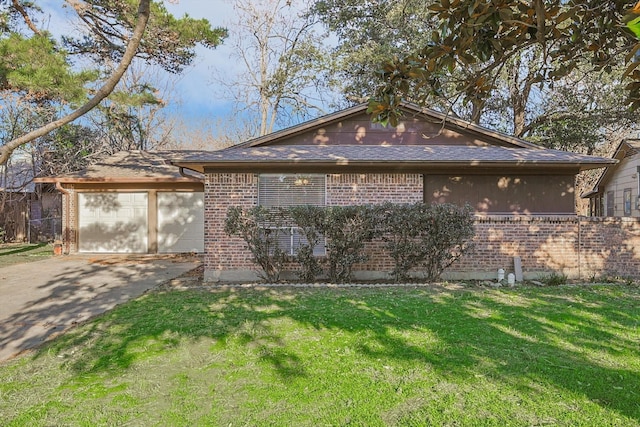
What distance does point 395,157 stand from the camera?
8.97 m

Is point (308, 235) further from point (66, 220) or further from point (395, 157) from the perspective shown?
point (66, 220)

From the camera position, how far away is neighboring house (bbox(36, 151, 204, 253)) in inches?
550

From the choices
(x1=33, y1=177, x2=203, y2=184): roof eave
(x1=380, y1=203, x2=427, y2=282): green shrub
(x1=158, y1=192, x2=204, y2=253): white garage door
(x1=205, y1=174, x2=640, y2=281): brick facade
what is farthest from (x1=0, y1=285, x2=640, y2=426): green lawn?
(x1=158, y1=192, x2=204, y2=253): white garage door

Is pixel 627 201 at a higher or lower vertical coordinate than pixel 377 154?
lower

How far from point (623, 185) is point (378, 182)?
11226mm

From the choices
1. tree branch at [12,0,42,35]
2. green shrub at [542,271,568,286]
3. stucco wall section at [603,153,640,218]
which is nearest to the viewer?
tree branch at [12,0,42,35]

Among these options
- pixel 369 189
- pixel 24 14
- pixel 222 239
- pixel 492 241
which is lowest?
pixel 492 241

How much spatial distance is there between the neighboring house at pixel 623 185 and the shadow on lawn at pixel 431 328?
28.6ft

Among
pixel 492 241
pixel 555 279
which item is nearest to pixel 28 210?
pixel 492 241

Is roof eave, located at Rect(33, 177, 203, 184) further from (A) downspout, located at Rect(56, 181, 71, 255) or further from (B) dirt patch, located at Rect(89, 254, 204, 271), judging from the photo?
(B) dirt patch, located at Rect(89, 254, 204, 271)

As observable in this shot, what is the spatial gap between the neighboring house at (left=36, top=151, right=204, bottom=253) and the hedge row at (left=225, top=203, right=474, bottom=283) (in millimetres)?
6139

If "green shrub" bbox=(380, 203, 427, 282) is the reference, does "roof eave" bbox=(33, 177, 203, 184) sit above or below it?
above

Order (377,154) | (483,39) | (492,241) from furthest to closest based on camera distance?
(377,154) → (492,241) → (483,39)

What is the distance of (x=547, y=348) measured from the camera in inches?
170
